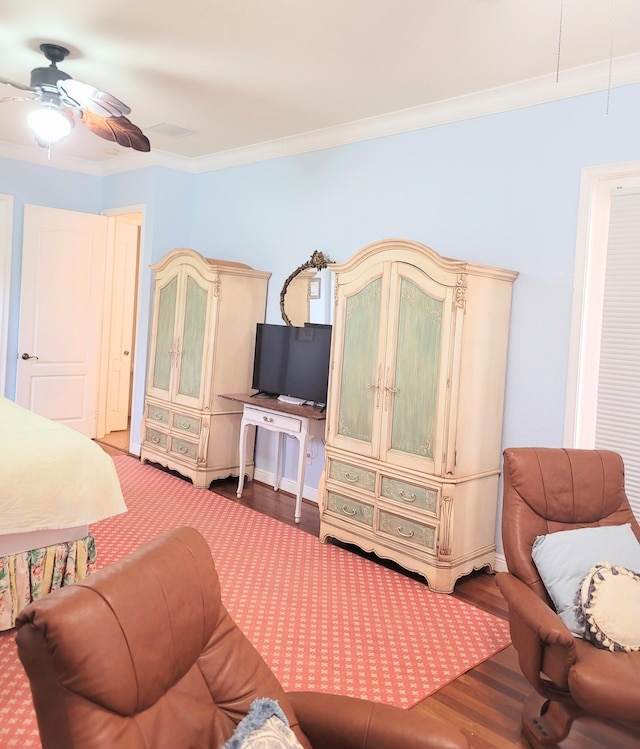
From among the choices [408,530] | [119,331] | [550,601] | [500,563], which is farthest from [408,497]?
[119,331]

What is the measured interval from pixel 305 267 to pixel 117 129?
6.05 ft

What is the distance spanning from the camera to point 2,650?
2623mm

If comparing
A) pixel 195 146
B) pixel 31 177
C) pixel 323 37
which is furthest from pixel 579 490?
pixel 31 177

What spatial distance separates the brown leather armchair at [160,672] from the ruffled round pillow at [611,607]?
3.09 feet

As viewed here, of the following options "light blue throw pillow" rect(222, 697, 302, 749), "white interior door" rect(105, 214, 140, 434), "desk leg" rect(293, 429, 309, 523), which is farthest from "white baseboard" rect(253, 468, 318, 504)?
"light blue throw pillow" rect(222, 697, 302, 749)

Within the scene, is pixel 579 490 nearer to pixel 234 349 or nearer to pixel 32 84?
pixel 234 349

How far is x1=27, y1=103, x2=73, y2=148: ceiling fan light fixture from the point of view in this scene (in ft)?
10.8

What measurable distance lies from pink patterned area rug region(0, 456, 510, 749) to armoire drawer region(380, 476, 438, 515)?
0.43 metres

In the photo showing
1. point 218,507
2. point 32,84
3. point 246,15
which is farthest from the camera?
point 218,507

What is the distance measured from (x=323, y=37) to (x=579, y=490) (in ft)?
8.06

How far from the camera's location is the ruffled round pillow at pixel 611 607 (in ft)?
7.03

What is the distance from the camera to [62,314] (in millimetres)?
6078

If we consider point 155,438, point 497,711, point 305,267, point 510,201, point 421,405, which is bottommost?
point 497,711

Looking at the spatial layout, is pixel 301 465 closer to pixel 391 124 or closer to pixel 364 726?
pixel 391 124
